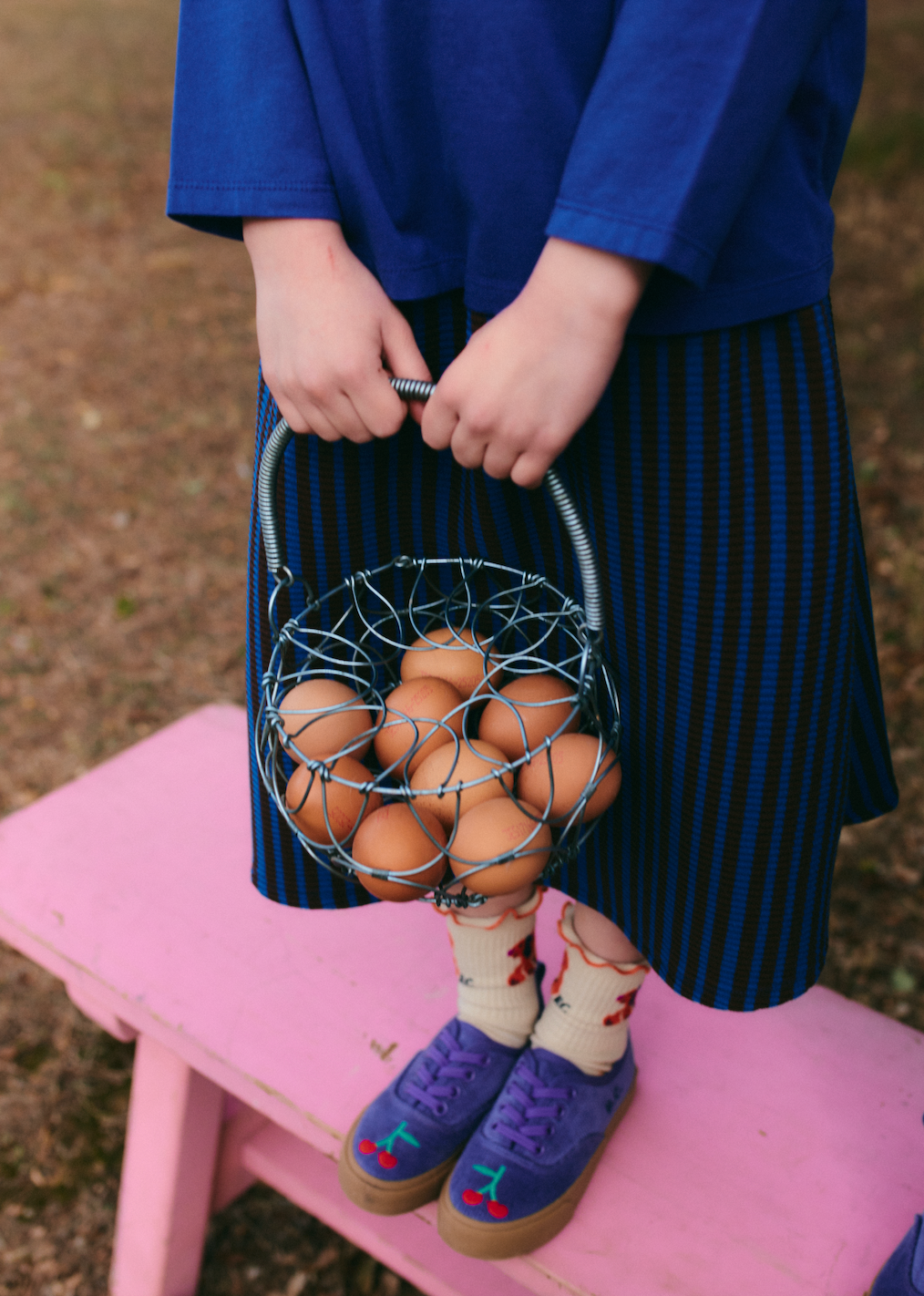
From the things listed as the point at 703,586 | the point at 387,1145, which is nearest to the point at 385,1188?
the point at 387,1145

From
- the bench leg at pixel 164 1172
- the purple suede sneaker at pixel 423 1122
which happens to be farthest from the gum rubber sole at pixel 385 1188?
the bench leg at pixel 164 1172

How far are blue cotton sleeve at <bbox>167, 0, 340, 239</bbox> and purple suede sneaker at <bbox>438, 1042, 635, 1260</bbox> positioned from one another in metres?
0.98

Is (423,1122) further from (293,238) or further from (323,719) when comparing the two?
(293,238)

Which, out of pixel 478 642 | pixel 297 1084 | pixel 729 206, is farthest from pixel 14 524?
pixel 729 206

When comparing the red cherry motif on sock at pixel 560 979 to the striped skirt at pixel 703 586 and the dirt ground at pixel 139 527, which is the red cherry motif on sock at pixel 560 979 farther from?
the dirt ground at pixel 139 527

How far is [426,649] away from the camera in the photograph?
37.6 inches

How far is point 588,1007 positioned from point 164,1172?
72 cm

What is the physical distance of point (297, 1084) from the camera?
1.27m

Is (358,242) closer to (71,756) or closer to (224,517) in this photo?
(71,756)

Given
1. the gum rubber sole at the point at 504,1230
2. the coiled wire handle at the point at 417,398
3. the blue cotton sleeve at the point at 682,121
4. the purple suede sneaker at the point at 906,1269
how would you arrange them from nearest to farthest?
the blue cotton sleeve at the point at 682,121, the coiled wire handle at the point at 417,398, the purple suede sneaker at the point at 906,1269, the gum rubber sole at the point at 504,1230

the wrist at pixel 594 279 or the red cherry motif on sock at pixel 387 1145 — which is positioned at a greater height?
the wrist at pixel 594 279

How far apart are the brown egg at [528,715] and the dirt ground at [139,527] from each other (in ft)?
3.77

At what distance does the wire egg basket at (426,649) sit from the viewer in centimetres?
83

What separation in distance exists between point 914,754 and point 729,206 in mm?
2070
